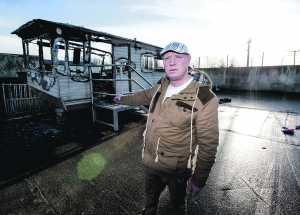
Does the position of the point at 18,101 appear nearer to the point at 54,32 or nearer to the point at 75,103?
the point at 75,103

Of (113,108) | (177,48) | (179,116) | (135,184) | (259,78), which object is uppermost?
(177,48)

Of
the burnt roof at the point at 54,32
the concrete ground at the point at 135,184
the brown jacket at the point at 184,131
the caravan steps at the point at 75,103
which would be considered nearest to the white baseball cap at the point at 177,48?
the brown jacket at the point at 184,131

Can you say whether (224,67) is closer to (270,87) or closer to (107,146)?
(270,87)

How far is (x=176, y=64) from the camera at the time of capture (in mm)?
1904

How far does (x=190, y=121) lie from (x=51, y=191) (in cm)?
285

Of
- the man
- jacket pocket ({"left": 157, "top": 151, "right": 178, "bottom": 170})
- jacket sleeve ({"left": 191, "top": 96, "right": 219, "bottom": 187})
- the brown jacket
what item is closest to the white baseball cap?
the man

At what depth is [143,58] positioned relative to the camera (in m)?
11.3

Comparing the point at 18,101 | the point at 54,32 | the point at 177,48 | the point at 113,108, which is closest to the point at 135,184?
the point at 177,48

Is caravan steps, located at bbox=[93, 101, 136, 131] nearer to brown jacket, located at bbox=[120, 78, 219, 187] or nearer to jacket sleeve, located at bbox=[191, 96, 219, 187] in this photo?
brown jacket, located at bbox=[120, 78, 219, 187]

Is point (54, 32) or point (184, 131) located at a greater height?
point (54, 32)

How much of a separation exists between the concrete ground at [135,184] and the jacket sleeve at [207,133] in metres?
1.45

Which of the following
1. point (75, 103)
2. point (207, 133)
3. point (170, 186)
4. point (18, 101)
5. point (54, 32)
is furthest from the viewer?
point (18, 101)

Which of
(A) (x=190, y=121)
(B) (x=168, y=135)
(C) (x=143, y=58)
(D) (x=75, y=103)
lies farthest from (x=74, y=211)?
(C) (x=143, y=58)

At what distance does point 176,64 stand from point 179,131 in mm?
661
